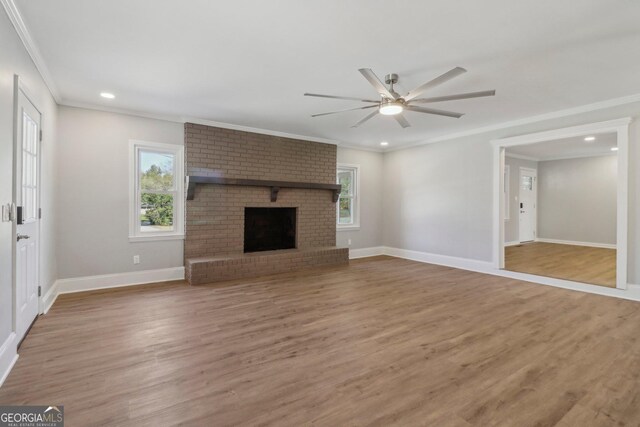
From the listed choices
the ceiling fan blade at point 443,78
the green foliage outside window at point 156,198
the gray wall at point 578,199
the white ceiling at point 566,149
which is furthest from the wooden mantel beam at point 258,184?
the gray wall at point 578,199

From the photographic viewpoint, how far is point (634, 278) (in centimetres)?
377

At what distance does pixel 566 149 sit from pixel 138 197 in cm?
902

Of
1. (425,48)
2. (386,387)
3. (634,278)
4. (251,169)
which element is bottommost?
(386,387)

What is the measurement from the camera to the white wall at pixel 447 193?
17.3 ft

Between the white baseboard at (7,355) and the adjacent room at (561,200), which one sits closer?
the white baseboard at (7,355)

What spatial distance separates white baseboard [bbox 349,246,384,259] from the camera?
6800mm

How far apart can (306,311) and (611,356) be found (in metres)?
2.62

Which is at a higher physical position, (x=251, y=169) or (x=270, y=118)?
(x=270, y=118)

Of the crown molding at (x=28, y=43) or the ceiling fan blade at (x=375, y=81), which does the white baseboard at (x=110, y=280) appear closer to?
the crown molding at (x=28, y=43)

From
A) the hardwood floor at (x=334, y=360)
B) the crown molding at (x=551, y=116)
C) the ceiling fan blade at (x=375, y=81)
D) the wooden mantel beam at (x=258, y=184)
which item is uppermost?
the crown molding at (x=551, y=116)

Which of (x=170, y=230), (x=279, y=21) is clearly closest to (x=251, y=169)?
(x=170, y=230)

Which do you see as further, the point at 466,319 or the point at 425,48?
the point at 466,319

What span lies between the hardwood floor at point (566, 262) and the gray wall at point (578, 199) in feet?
1.86

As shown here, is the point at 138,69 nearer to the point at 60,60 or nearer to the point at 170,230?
the point at 60,60
